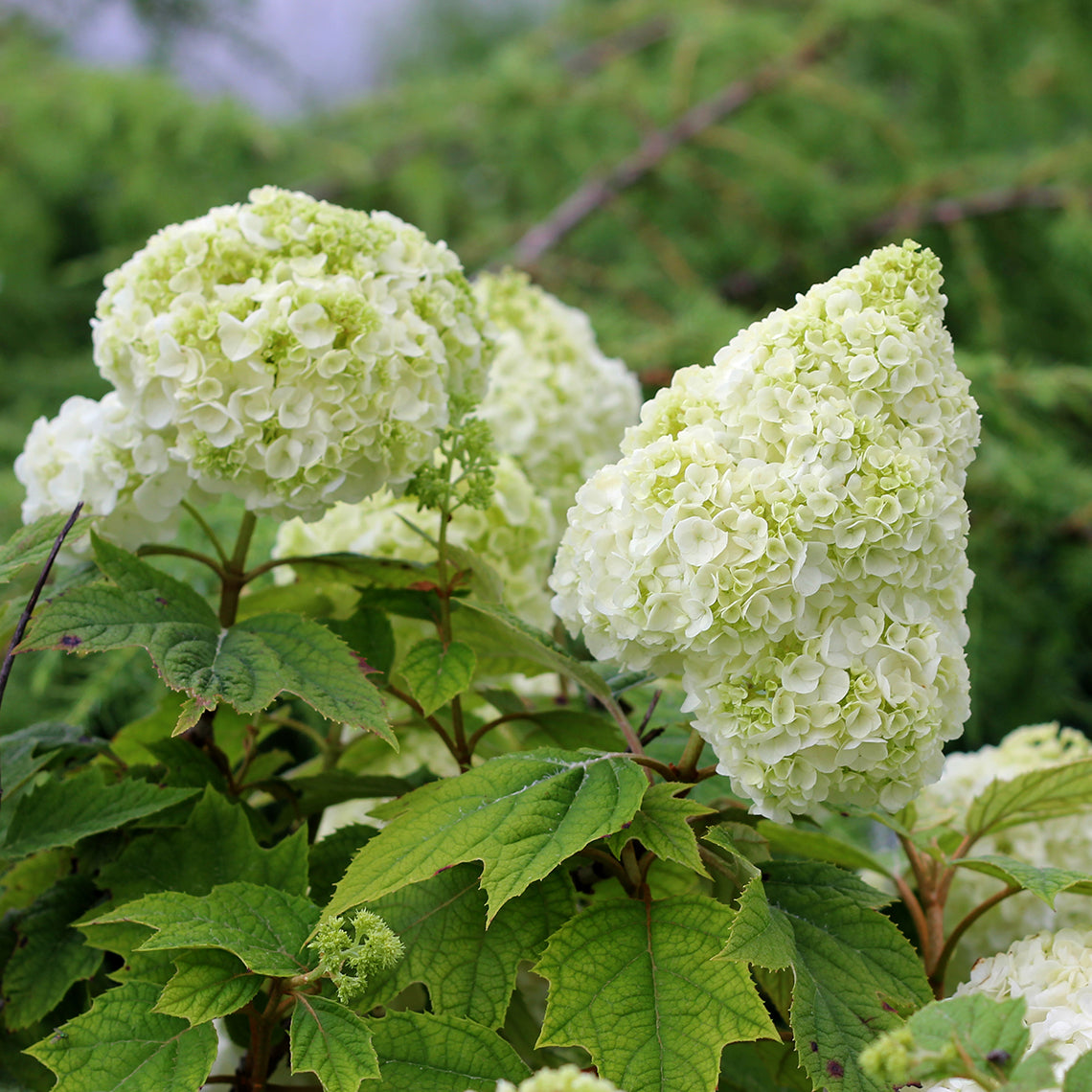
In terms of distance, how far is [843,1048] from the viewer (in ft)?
1.97

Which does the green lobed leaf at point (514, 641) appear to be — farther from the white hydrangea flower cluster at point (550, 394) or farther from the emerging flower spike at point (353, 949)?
the white hydrangea flower cluster at point (550, 394)

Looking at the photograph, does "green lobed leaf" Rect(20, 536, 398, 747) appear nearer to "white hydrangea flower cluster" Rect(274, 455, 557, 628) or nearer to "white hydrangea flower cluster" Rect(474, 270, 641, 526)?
"white hydrangea flower cluster" Rect(274, 455, 557, 628)

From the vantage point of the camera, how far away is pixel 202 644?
72cm

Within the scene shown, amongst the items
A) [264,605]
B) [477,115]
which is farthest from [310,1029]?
[477,115]

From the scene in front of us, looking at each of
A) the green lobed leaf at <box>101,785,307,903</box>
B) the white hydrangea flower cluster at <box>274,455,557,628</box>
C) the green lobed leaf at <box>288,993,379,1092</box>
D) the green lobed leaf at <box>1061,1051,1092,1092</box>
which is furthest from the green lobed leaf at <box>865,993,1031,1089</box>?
the white hydrangea flower cluster at <box>274,455,557,628</box>

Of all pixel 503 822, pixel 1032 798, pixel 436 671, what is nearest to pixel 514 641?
pixel 436 671

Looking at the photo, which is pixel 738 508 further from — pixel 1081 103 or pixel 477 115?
pixel 1081 103

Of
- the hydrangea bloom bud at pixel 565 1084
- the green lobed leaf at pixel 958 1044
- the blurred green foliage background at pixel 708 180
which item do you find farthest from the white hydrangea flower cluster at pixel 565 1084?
the blurred green foliage background at pixel 708 180

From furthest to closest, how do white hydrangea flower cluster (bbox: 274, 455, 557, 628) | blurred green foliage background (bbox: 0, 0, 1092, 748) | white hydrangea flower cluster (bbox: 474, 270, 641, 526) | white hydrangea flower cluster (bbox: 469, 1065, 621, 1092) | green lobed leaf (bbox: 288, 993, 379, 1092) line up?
blurred green foliage background (bbox: 0, 0, 1092, 748) → white hydrangea flower cluster (bbox: 474, 270, 641, 526) → white hydrangea flower cluster (bbox: 274, 455, 557, 628) → green lobed leaf (bbox: 288, 993, 379, 1092) → white hydrangea flower cluster (bbox: 469, 1065, 621, 1092)

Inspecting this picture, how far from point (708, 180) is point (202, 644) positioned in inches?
85.3

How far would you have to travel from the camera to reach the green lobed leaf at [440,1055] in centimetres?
59

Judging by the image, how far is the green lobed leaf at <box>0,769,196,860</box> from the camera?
70 centimetres

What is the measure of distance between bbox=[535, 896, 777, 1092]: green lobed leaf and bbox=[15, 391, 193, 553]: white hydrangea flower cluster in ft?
1.37

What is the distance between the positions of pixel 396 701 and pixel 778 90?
2.20m
